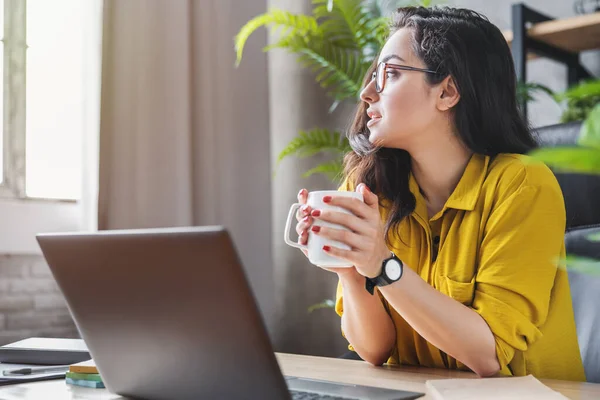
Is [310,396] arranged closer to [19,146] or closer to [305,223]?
[305,223]

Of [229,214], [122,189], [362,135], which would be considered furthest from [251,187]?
[362,135]

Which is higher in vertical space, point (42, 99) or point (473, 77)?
point (42, 99)

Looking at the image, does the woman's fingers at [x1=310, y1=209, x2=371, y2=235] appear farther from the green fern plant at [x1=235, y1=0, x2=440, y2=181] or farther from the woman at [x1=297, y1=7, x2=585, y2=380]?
the green fern plant at [x1=235, y1=0, x2=440, y2=181]

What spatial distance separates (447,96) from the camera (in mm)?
1263

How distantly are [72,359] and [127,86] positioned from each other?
3.46 ft

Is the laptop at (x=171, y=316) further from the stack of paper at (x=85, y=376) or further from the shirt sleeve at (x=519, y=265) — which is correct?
the shirt sleeve at (x=519, y=265)

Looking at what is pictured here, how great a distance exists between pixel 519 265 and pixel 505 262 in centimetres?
2

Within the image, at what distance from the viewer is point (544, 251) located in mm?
1092

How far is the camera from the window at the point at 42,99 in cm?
193

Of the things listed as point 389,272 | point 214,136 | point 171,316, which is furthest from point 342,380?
point 214,136

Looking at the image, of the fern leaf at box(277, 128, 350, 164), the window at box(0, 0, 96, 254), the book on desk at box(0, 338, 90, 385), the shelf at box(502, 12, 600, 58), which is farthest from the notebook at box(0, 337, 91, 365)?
the shelf at box(502, 12, 600, 58)

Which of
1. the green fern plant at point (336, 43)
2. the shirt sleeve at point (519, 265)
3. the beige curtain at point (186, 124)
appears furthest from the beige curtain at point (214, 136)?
the shirt sleeve at point (519, 265)

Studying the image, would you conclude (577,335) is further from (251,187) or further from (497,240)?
(251,187)

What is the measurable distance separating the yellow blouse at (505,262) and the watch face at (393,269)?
0.60ft
